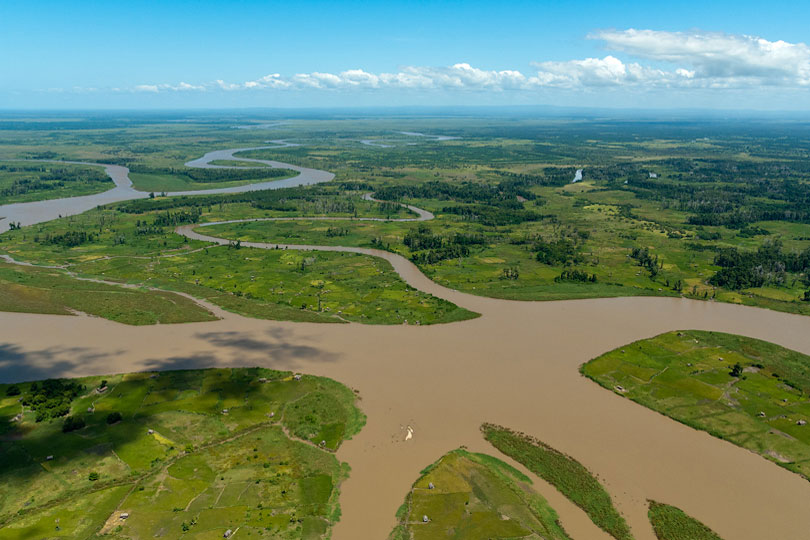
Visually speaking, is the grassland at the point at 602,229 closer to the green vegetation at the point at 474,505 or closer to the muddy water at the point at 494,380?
the muddy water at the point at 494,380

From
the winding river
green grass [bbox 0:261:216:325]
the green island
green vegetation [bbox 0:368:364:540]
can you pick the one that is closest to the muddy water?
the winding river

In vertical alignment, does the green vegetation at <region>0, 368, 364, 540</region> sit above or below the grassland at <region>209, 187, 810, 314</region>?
below

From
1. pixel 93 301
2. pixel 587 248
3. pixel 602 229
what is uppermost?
pixel 602 229

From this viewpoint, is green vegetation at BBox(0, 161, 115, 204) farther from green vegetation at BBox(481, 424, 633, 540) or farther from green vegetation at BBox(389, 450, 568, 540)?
green vegetation at BBox(481, 424, 633, 540)

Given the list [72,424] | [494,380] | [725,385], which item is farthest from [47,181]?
[725,385]

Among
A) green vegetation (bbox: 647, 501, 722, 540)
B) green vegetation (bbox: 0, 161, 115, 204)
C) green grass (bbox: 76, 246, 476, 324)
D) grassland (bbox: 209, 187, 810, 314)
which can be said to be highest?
green vegetation (bbox: 0, 161, 115, 204)

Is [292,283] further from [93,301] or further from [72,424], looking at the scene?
[72,424]

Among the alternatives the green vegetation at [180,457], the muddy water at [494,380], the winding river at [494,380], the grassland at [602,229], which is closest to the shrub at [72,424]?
the green vegetation at [180,457]
